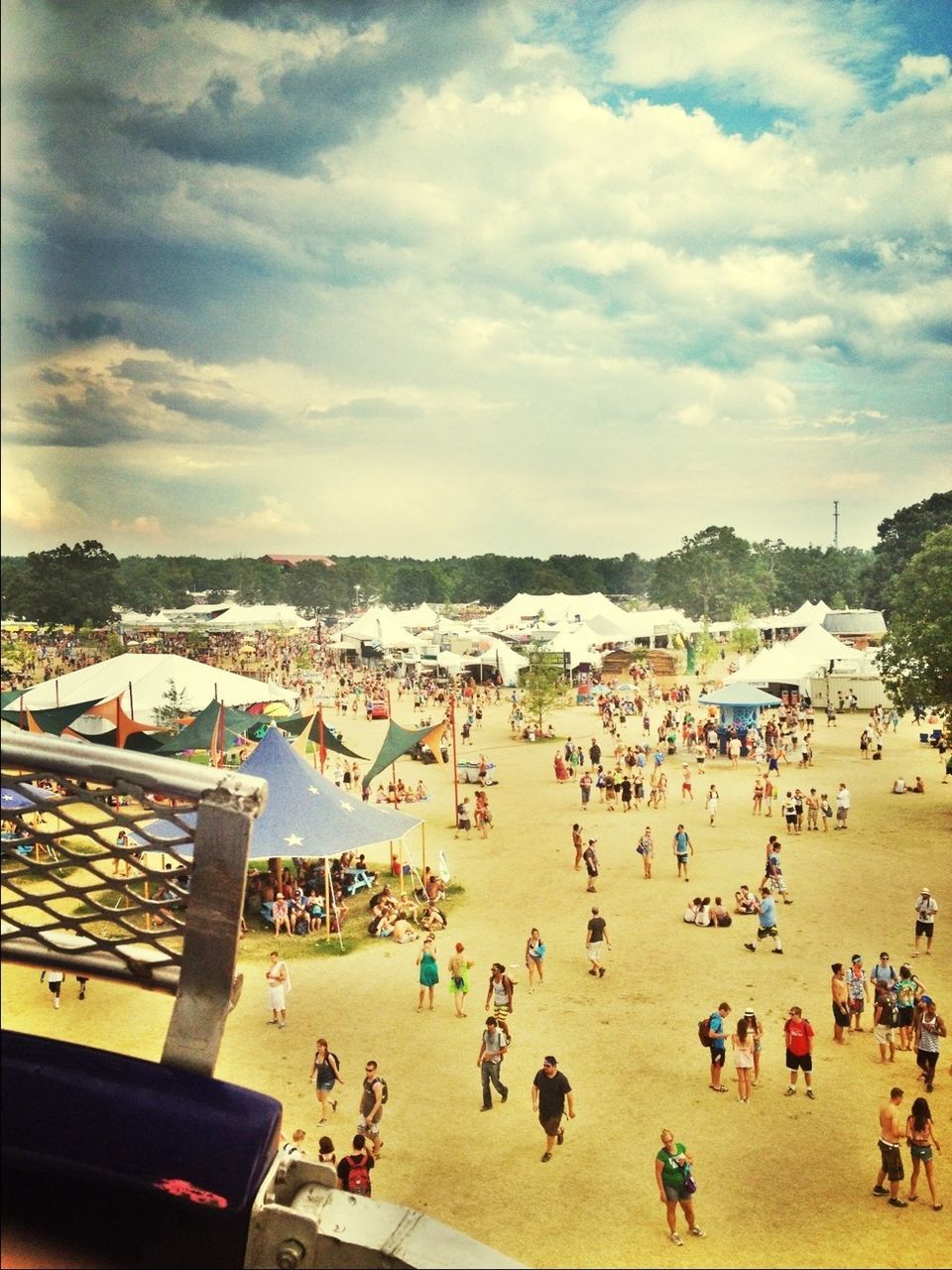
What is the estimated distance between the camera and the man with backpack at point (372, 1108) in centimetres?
792

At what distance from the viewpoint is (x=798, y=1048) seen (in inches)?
342

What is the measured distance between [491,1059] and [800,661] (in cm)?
2707

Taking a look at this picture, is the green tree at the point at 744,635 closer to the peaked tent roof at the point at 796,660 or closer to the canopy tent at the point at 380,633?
the canopy tent at the point at 380,633

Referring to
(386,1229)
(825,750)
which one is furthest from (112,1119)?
(825,750)

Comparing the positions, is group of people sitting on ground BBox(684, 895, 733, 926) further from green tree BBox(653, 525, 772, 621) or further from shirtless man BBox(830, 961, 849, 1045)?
green tree BBox(653, 525, 772, 621)

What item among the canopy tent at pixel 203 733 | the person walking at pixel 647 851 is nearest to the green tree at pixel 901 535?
the person walking at pixel 647 851

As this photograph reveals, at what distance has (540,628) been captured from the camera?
184 ft

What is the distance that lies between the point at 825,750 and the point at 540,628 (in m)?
29.4

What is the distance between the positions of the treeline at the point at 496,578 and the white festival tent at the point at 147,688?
3328cm

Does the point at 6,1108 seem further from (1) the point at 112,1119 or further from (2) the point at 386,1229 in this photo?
(2) the point at 386,1229

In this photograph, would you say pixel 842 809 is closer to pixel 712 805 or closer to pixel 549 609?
pixel 712 805

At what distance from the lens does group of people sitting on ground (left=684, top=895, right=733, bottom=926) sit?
13430 mm

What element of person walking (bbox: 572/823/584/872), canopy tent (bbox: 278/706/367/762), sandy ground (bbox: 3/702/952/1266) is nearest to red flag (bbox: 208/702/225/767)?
canopy tent (bbox: 278/706/367/762)

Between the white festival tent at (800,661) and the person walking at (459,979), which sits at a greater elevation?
the white festival tent at (800,661)
